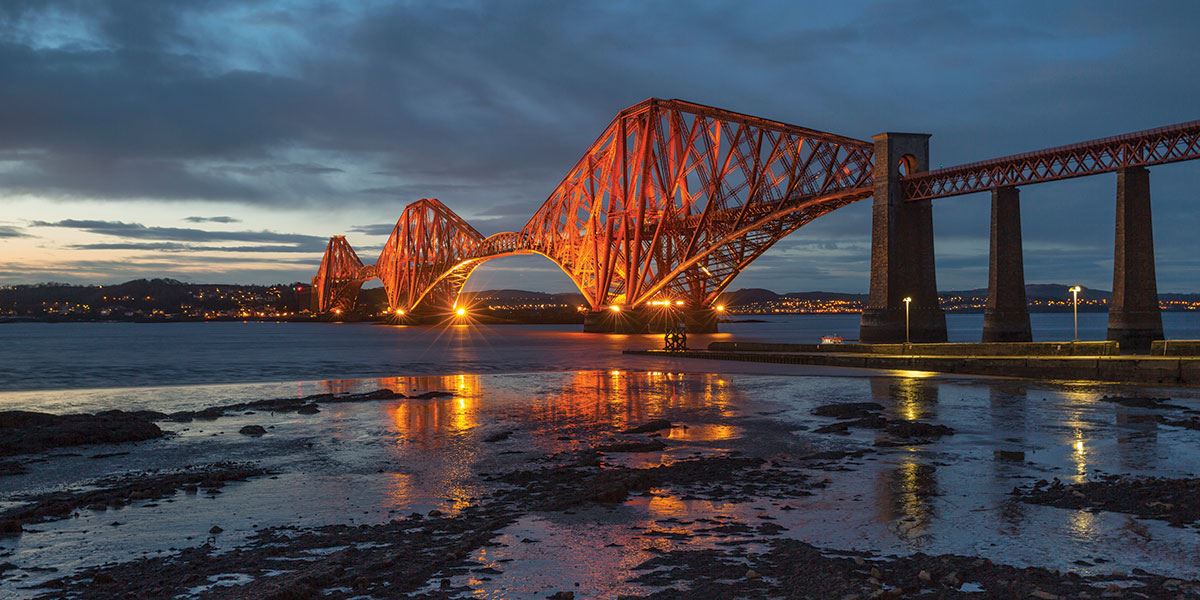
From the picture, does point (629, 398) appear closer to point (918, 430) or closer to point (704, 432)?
point (704, 432)

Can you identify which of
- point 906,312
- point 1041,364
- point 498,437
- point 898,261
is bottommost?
point 498,437

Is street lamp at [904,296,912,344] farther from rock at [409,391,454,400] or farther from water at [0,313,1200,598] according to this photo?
rock at [409,391,454,400]

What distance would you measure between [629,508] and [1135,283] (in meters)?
34.9

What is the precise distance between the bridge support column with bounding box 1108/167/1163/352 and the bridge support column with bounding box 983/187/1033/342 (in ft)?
20.4

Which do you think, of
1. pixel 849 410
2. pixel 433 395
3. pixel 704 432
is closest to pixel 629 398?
pixel 433 395

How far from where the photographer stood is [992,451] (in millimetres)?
17000

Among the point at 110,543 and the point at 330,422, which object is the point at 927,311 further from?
the point at 110,543

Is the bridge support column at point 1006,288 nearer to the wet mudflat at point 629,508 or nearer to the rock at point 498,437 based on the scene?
the wet mudflat at point 629,508

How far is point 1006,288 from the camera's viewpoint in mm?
45875

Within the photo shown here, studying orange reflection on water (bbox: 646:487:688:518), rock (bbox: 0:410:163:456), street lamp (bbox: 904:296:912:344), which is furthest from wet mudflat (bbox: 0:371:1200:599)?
street lamp (bbox: 904:296:912:344)

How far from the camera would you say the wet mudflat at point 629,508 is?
8.98 m

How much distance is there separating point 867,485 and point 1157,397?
17.4 meters

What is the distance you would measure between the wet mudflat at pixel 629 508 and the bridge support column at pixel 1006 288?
2249 centimetres

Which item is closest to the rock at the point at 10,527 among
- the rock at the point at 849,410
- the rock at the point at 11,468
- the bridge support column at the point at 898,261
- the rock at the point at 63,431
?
the rock at the point at 11,468
